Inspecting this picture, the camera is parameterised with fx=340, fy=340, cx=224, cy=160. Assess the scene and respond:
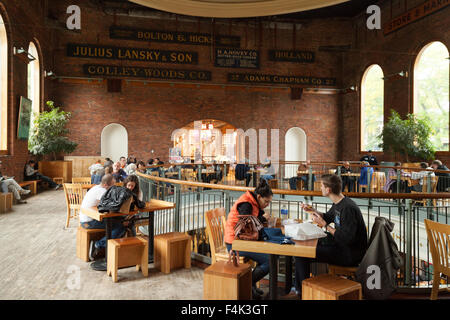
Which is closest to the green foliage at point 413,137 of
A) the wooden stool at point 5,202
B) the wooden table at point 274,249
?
the wooden table at point 274,249

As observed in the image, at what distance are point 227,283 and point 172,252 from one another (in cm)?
129

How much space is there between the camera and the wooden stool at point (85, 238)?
410 cm

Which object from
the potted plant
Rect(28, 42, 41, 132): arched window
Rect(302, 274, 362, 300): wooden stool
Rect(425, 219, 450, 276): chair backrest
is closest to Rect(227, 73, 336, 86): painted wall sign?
the potted plant

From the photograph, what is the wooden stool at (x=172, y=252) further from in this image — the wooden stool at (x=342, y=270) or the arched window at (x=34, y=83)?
the arched window at (x=34, y=83)

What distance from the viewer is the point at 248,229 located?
107 inches

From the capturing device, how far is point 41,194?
9859mm

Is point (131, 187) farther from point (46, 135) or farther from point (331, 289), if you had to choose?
point (46, 135)

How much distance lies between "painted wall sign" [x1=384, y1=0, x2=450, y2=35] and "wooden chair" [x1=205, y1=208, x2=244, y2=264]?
36.9 feet

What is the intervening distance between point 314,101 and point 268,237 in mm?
14076

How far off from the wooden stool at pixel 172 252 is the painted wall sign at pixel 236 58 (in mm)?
12061

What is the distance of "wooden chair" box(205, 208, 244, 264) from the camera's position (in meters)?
3.30

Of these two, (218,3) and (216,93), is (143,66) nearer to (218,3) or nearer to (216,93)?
(216,93)

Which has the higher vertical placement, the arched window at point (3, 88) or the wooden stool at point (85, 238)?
the arched window at point (3, 88)

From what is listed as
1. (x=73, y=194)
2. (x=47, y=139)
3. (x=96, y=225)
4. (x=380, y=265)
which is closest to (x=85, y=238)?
(x=96, y=225)
